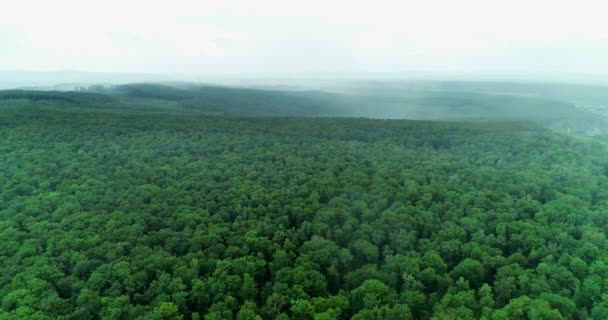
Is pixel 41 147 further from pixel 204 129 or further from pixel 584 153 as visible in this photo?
pixel 584 153

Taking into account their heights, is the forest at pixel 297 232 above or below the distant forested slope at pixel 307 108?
below

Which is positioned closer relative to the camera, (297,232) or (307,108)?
(297,232)

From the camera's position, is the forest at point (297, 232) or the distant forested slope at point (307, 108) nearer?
the forest at point (297, 232)

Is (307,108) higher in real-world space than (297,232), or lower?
higher

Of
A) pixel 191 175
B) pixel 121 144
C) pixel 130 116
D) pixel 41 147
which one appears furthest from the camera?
pixel 130 116

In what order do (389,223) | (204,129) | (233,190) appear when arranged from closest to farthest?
(389,223), (233,190), (204,129)

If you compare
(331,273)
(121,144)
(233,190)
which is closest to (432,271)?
(331,273)

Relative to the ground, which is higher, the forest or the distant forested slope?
the distant forested slope

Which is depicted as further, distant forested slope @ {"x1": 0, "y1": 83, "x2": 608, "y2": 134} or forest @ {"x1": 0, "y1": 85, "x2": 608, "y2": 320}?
distant forested slope @ {"x1": 0, "y1": 83, "x2": 608, "y2": 134}
